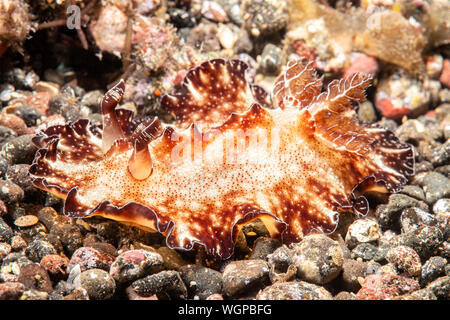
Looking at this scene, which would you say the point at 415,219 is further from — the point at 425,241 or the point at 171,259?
the point at 171,259

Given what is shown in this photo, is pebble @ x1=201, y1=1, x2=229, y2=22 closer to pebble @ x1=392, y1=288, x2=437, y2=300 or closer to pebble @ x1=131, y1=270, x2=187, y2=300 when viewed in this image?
pebble @ x1=131, y1=270, x2=187, y2=300

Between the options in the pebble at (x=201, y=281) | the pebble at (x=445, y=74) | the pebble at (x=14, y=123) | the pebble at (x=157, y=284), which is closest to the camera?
the pebble at (x=157, y=284)

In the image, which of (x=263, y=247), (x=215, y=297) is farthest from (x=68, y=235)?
(x=263, y=247)

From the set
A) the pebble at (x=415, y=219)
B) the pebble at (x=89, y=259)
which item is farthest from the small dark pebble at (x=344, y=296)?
the pebble at (x=89, y=259)

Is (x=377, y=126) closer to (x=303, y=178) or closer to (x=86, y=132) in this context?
(x=303, y=178)

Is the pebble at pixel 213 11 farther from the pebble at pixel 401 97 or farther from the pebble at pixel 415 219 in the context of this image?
the pebble at pixel 415 219

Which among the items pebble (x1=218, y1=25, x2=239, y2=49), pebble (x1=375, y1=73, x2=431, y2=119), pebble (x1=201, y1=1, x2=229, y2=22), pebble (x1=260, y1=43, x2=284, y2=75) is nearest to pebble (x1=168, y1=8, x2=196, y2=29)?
pebble (x1=201, y1=1, x2=229, y2=22)

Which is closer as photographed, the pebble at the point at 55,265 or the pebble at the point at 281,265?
the pebble at the point at 55,265
